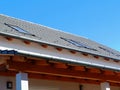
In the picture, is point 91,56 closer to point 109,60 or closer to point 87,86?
point 109,60

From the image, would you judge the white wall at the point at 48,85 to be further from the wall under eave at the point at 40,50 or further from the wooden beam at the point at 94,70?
the wooden beam at the point at 94,70

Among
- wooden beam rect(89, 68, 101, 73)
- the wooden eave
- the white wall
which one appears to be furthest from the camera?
wooden beam rect(89, 68, 101, 73)

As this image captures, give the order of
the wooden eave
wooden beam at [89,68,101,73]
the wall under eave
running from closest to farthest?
the wooden eave → wooden beam at [89,68,101,73] → the wall under eave

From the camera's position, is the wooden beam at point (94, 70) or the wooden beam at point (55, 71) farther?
the wooden beam at point (94, 70)

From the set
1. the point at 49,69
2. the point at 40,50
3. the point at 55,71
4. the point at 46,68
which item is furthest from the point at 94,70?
the point at 40,50

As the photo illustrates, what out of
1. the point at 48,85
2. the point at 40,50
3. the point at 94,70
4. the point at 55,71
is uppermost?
the point at 40,50

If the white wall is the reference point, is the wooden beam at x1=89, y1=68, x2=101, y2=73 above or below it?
above

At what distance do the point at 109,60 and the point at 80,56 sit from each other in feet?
9.77

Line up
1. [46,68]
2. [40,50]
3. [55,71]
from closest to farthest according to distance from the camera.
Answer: [46,68] → [55,71] → [40,50]

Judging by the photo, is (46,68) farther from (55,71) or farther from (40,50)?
(40,50)

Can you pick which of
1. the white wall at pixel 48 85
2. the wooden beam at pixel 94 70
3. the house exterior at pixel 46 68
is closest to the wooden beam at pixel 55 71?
the house exterior at pixel 46 68

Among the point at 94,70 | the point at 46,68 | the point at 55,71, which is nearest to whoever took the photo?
the point at 46,68

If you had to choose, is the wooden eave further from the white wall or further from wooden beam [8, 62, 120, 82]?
the white wall

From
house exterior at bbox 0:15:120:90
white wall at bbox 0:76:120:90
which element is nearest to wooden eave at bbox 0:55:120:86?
house exterior at bbox 0:15:120:90
